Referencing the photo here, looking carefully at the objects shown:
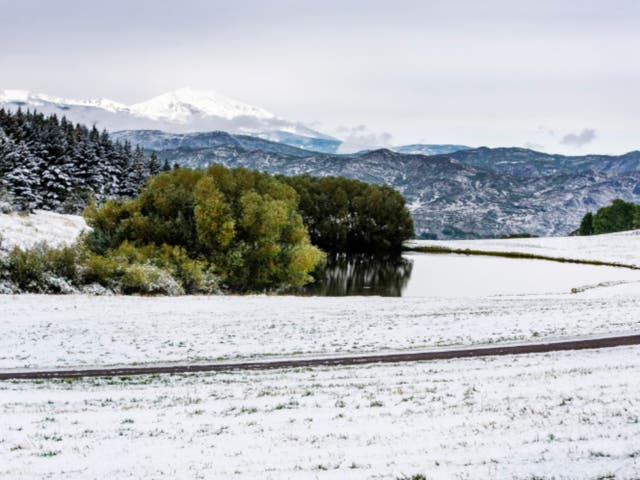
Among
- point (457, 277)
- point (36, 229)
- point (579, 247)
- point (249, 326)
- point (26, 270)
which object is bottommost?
point (457, 277)

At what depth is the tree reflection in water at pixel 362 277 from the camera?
6054 cm

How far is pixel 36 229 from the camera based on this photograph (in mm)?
53750

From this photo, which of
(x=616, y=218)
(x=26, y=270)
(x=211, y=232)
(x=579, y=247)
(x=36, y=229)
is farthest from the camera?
(x=616, y=218)

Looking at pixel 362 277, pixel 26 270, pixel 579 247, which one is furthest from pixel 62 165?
pixel 579 247

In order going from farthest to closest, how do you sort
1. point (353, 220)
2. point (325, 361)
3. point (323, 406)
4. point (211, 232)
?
point (353, 220) → point (211, 232) → point (325, 361) → point (323, 406)

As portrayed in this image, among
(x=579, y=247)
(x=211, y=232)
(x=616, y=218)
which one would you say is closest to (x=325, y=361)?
(x=211, y=232)

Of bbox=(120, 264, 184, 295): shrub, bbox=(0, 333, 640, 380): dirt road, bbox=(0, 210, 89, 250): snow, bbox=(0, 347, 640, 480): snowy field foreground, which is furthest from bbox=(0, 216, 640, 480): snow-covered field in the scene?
bbox=(0, 210, 89, 250): snow

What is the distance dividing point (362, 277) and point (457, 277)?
38.8ft

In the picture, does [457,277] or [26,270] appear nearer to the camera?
[26,270]

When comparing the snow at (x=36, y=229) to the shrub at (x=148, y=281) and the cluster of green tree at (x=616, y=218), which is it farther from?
the cluster of green tree at (x=616, y=218)

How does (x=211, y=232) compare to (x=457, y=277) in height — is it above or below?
above

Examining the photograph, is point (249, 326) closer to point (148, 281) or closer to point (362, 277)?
point (148, 281)

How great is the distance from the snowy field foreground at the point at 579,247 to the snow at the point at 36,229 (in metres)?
67.1

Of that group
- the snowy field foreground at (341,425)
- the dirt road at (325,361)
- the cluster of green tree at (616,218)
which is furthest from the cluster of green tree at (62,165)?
the cluster of green tree at (616,218)
